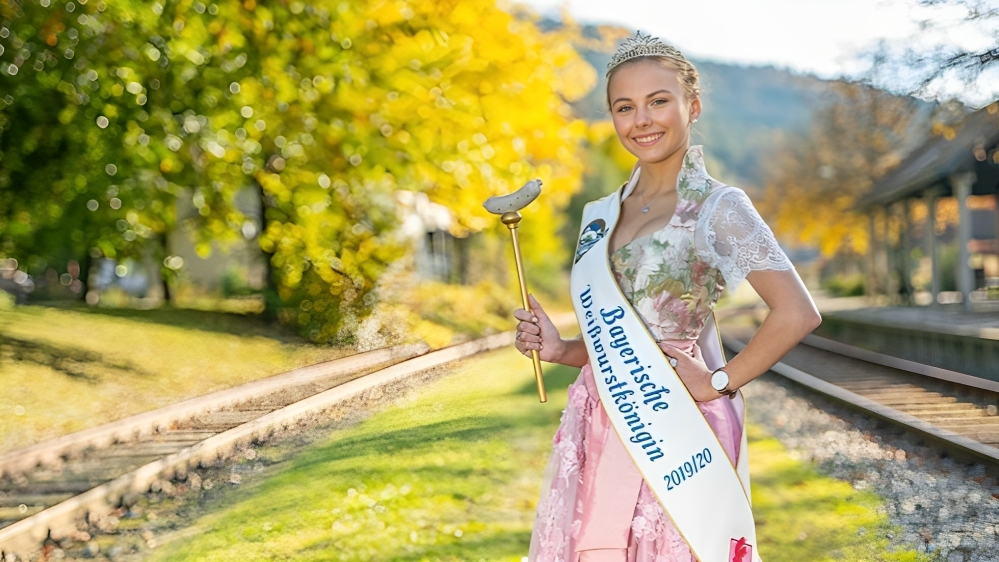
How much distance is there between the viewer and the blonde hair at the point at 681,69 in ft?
6.39

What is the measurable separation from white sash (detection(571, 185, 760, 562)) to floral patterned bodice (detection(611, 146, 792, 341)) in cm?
5

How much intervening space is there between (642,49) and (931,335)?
618 cm

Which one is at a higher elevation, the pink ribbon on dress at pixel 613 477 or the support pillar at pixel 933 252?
the support pillar at pixel 933 252

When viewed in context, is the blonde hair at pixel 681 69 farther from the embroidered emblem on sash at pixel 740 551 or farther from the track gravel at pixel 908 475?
the track gravel at pixel 908 475

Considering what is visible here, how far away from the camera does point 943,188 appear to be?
39.1 feet

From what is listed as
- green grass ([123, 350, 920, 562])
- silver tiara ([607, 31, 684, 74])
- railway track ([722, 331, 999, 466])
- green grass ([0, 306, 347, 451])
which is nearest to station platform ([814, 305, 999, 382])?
railway track ([722, 331, 999, 466])

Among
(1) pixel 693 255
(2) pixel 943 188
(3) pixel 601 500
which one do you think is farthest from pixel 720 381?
(2) pixel 943 188

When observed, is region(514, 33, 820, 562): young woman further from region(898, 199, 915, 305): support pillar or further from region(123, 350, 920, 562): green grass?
region(898, 199, 915, 305): support pillar

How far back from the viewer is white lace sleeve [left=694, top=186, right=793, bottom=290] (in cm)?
181

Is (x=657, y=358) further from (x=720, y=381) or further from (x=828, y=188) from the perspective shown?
(x=828, y=188)

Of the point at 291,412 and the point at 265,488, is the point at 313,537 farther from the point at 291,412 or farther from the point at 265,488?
the point at 291,412

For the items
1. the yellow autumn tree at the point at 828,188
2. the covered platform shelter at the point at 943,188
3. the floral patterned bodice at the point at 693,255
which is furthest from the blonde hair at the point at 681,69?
the yellow autumn tree at the point at 828,188

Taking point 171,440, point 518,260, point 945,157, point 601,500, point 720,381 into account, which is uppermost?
point 945,157

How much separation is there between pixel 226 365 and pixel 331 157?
2065 mm
